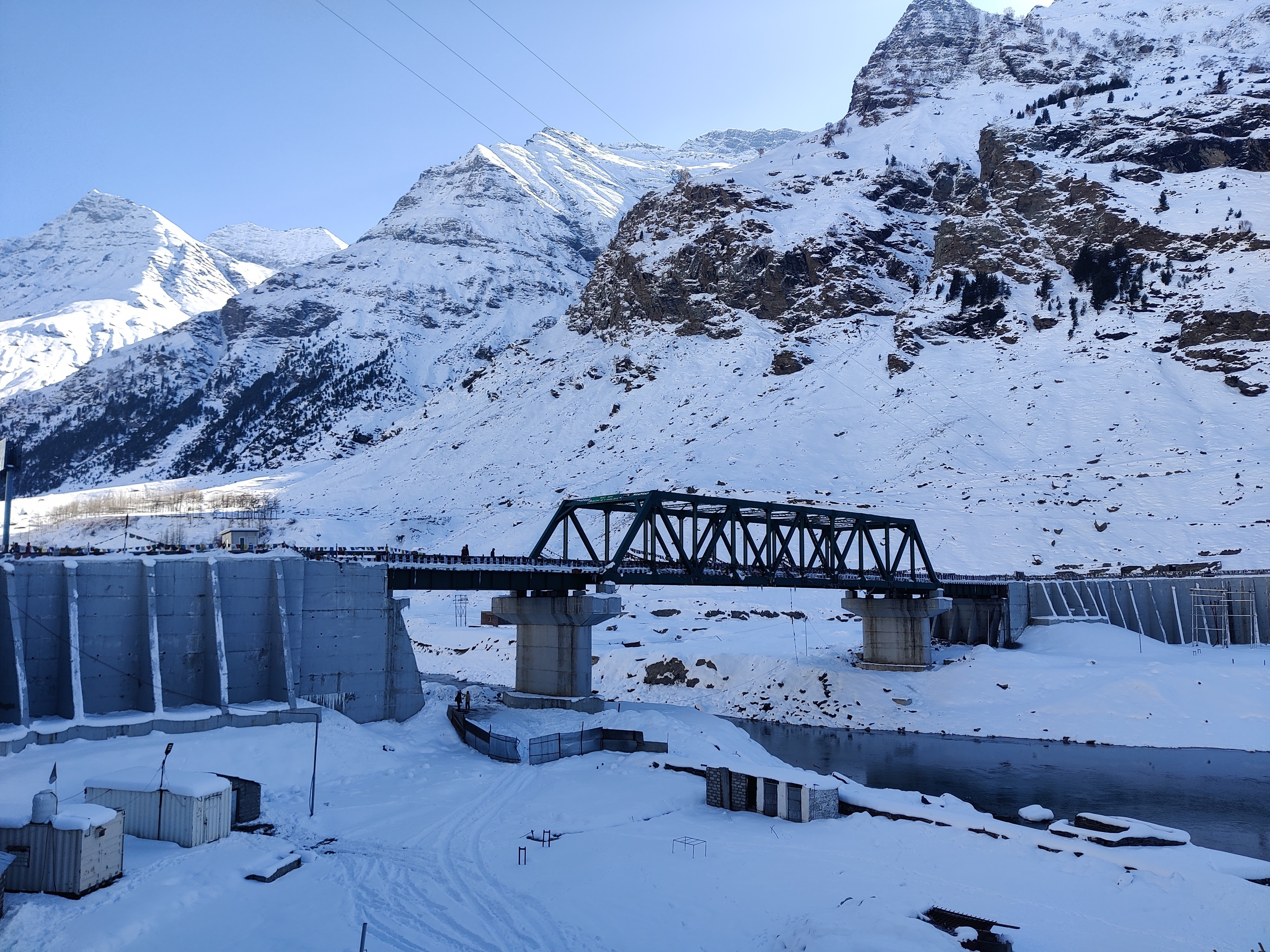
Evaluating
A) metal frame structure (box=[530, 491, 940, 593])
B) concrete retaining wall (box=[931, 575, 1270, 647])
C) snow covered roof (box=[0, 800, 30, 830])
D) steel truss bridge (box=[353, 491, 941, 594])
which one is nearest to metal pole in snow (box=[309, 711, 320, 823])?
snow covered roof (box=[0, 800, 30, 830])

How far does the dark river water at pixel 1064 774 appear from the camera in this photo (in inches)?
1439

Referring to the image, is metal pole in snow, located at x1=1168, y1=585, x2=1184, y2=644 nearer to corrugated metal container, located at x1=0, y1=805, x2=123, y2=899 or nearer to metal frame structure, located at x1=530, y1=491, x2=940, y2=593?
metal frame structure, located at x1=530, y1=491, x2=940, y2=593

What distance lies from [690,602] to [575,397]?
78639 mm

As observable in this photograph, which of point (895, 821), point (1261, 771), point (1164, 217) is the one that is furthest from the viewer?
point (1164, 217)

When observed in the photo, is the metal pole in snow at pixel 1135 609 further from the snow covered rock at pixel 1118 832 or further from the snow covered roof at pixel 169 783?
the snow covered roof at pixel 169 783

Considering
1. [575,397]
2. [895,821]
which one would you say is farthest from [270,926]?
[575,397]

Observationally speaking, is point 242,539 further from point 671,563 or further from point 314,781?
point 671,563

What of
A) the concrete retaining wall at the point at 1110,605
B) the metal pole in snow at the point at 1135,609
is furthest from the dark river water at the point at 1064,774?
the metal pole in snow at the point at 1135,609

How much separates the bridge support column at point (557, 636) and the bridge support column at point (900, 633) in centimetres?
2814

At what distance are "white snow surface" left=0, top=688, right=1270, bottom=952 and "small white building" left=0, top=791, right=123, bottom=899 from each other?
52cm

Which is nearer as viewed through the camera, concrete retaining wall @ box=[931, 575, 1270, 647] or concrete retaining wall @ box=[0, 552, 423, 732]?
concrete retaining wall @ box=[0, 552, 423, 732]

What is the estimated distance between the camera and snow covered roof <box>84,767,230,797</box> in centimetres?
2623

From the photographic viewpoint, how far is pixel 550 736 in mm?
42656

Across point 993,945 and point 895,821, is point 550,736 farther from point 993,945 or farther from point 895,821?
point 993,945
